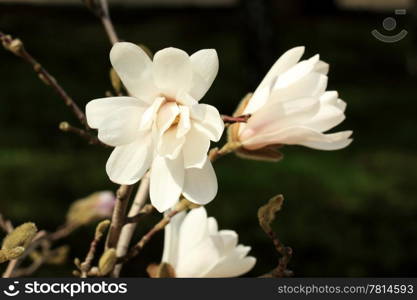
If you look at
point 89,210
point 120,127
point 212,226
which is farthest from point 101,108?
point 89,210

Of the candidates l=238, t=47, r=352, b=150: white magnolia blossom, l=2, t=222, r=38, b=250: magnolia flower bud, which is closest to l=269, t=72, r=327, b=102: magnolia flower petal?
l=238, t=47, r=352, b=150: white magnolia blossom

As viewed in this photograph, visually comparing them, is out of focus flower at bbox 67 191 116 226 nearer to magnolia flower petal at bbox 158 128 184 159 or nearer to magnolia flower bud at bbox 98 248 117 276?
magnolia flower bud at bbox 98 248 117 276

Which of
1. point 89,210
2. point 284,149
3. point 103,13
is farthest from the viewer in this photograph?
point 284,149

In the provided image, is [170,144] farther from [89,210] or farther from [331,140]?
[89,210]

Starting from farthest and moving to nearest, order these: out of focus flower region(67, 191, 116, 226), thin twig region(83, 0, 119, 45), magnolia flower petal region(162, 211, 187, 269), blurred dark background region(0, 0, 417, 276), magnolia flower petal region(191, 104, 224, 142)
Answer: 1. blurred dark background region(0, 0, 417, 276)
2. out of focus flower region(67, 191, 116, 226)
3. thin twig region(83, 0, 119, 45)
4. magnolia flower petal region(162, 211, 187, 269)
5. magnolia flower petal region(191, 104, 224, 142)

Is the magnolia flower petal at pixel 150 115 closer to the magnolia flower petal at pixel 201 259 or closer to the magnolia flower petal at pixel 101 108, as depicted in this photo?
the magnolia flower petal at pixel 101 108

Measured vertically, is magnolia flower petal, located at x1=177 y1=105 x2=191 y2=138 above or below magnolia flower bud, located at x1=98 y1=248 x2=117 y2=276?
above
